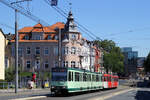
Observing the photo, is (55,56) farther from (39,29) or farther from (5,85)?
(5,85)

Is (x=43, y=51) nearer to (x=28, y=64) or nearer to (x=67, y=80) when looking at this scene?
(x=28, y=64)

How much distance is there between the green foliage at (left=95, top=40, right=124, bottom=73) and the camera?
109 m

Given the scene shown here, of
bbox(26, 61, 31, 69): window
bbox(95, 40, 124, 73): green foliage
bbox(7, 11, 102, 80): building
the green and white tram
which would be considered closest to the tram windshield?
the green and white tram

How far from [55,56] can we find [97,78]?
29.1m

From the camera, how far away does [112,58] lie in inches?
4348

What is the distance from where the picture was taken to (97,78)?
42906 millimetres

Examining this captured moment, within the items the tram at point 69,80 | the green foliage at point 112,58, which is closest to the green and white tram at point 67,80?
the tram at point 69,80

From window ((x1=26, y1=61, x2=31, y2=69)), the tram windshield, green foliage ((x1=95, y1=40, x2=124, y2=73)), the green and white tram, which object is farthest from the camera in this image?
green foliage ((x1=95, y1=40, x2=124, y2=73))

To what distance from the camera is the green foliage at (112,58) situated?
109 metres

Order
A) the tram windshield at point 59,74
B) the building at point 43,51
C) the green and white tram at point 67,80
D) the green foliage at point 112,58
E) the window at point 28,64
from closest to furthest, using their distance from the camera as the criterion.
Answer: the green and white tram at point 67,80 < the tram windshield at point 59,74 < the building at point 43,51 < the window at point 28,64 < the green foliage at point 112,58

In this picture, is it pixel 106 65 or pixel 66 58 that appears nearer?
pixel 66 58

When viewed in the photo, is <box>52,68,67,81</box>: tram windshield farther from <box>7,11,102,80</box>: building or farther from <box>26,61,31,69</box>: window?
<box>26,61,31,69</box>: window

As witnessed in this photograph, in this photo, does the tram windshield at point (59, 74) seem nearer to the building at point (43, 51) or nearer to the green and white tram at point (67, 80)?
the green and white tram at point (67, 80)

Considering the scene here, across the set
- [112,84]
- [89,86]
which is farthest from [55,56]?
[89,86]
